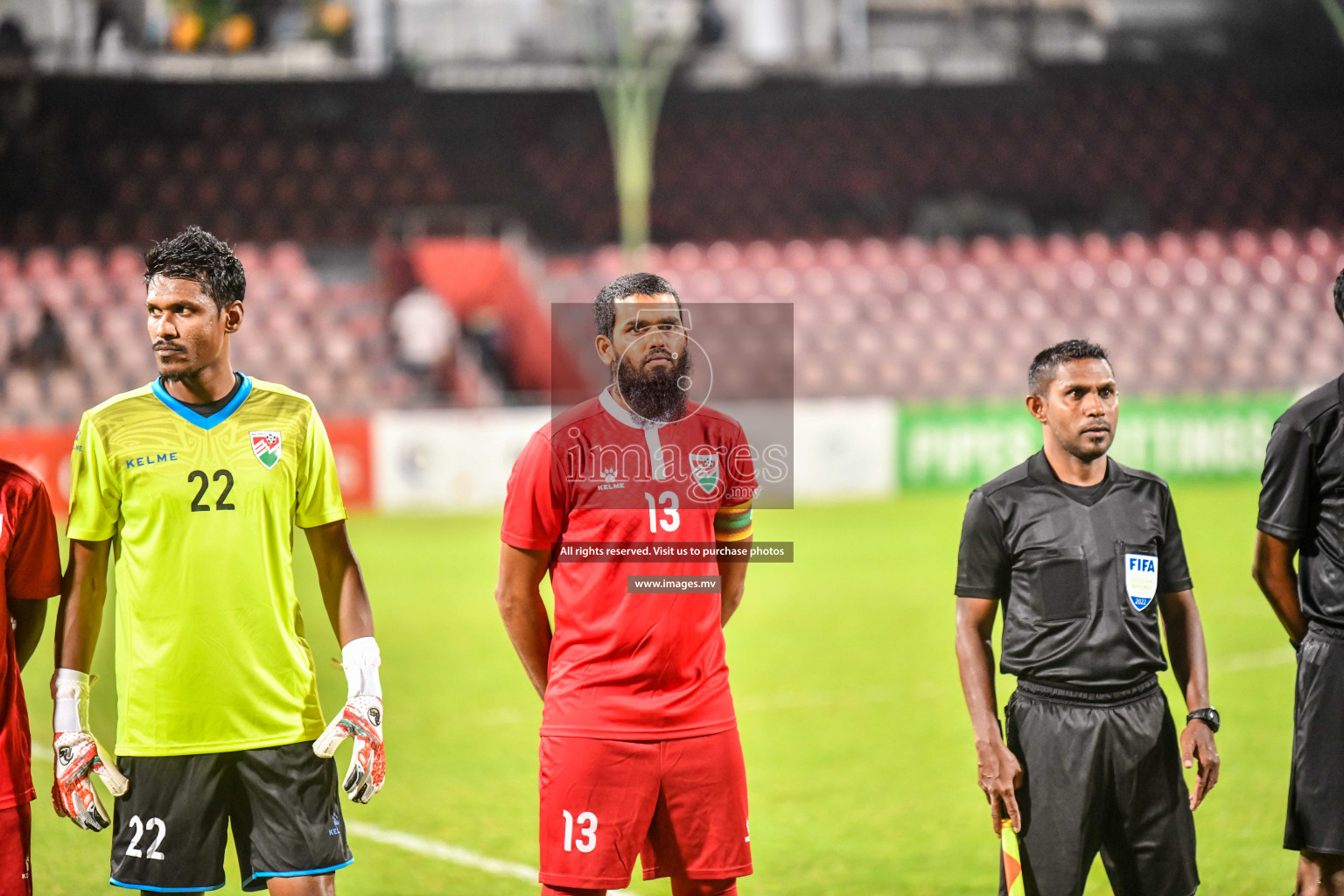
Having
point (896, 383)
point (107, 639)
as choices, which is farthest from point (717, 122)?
point (107, 639)

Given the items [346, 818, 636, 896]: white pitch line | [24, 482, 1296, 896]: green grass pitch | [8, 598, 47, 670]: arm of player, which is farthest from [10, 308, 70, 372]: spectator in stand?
[8, 598, 47, 670]: arm of player

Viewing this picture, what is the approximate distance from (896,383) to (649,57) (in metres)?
11.1

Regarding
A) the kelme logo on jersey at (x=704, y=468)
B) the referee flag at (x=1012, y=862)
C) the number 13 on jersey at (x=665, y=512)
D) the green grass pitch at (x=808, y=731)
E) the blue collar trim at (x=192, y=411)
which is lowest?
the green grass pitch at (x=808, y=731)

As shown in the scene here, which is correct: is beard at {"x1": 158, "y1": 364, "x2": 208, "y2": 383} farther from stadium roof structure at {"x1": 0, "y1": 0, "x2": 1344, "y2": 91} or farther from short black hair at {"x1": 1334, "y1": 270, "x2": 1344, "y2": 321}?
stadium roof structure at {"x1": 0, "y1": 0, "x2": 1344, "y2": 91}

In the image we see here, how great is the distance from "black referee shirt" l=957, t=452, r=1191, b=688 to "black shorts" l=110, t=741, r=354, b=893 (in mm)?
1830

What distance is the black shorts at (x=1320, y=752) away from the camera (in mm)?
4031

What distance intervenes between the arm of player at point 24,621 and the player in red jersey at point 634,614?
47.8 inches

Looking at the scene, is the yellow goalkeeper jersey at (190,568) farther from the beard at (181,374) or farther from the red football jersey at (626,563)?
the red football jersey at (626,563)

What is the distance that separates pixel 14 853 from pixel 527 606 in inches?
53.7

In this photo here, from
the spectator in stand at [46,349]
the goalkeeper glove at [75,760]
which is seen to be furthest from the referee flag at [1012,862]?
the spectator in stand at [46,349]

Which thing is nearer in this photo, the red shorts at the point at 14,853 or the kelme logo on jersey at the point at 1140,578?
the red shorts at the point at 14,853

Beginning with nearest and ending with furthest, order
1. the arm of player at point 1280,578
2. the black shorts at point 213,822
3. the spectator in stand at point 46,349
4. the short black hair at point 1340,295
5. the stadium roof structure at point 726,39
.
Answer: the black shorts at point 213,822
the short black hair at point 1340,295
the arm of player at point 1280,578
the spectator in stand at point 46,349
the stadium roof structure at point 726,39

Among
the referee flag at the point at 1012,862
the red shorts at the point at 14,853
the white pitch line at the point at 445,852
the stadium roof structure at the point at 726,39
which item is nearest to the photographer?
the red shorts at the point at 14,853

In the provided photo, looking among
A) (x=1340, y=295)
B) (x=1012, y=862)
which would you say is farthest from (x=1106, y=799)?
(x=1340, y=295)
